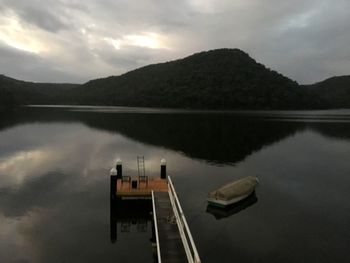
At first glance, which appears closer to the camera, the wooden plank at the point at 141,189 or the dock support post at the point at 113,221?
the dock support post at the point at 113,221

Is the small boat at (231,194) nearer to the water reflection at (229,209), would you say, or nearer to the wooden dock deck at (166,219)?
the water reflection at (229,209)

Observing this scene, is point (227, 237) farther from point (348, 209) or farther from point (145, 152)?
point (145, 152)

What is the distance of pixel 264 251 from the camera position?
20.3 m

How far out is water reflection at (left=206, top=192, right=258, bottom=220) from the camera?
87.6 ft

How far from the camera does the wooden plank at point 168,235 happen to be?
650 inches

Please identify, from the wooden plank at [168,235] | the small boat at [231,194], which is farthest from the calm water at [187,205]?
the wooden plank at [168,235]

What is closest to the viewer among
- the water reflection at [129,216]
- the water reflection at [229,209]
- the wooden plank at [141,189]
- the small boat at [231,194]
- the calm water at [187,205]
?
the calm water at [187,205]

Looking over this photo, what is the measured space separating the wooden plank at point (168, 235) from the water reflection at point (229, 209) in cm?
455

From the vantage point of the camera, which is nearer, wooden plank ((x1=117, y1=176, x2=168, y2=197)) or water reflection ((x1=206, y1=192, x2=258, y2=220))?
wooden plank ((x1=117, y1=176, x2=168, y2=197))

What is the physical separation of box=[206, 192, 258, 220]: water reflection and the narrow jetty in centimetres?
409

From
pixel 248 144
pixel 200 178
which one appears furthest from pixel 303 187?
pixel 248 144

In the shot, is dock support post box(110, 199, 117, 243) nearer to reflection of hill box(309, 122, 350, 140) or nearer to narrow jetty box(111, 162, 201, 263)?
narrow jetty box(111, 162, 201, 263)

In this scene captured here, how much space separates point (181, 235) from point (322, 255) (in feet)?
29.5

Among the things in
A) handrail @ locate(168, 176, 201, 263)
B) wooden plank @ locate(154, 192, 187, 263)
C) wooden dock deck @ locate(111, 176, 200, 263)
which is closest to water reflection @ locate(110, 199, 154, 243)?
wooden dock deck @ locate(111, 176, 200, 263)
